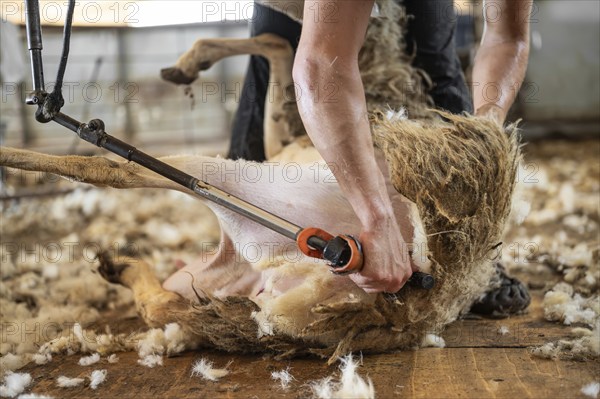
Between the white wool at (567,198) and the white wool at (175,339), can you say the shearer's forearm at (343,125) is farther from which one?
the white wool at (567,198)

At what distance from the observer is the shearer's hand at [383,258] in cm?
155

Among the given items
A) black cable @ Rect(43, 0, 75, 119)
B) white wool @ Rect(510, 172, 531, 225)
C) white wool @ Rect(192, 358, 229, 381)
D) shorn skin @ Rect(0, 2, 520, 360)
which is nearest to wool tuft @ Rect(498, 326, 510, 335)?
shorn skin @ Rect(0, 2, 520, 360)

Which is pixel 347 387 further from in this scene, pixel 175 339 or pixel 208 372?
pixel 175 339

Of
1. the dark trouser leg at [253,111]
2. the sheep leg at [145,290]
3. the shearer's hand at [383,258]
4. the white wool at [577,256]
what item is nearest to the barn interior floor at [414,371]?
the sheep leg at [145,290]

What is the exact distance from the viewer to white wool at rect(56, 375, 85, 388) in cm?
165

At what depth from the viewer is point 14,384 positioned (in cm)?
163

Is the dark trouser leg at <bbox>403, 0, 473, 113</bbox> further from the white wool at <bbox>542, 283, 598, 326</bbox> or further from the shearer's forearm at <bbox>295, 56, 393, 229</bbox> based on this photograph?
the shearer's forearm at <bbox>295, 56, 393, 229</bbox>

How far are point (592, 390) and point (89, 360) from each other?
1.28m

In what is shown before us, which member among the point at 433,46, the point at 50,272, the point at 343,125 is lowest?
the point at 50,272

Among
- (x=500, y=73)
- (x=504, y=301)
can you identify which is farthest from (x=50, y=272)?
(x=500, y=73)

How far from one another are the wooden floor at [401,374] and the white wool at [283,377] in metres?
0.02

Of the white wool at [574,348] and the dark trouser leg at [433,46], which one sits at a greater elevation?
the dark trouser leg at [433,46]

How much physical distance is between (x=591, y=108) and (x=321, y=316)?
7406 millimetres

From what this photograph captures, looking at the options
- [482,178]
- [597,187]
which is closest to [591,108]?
[597,187]
